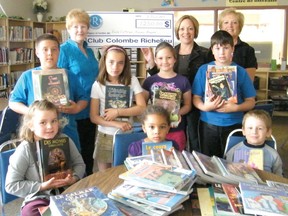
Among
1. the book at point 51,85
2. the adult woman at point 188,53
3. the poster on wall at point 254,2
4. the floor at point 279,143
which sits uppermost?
the poster on wall at point 254,2

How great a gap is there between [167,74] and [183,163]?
3.62 feet

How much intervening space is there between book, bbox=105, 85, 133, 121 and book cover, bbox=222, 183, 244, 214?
3.79 feet

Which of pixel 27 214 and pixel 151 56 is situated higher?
pixel 151 56

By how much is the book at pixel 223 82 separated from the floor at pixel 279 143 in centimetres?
190

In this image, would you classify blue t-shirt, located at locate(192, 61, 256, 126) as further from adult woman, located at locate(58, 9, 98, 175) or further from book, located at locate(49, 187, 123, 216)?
book, located at locate(49, 187, 123, 216)

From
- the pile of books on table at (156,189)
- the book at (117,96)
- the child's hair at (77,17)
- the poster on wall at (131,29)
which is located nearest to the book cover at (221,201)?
the pile of books on table at (156,189)

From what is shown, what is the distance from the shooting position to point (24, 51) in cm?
675

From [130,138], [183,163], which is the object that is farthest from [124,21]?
[183,163]

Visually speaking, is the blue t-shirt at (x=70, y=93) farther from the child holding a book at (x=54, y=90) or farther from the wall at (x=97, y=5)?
the wall at (x=97, y=5)

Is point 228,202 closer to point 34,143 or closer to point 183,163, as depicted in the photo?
point 183,163

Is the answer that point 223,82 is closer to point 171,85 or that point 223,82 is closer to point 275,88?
point 171,85

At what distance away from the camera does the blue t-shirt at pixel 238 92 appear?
2.49 meters

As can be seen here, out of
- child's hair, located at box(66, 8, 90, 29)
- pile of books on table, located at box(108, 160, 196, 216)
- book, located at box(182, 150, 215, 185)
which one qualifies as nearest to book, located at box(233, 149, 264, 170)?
book, located at box(182, 150, 215, 185)

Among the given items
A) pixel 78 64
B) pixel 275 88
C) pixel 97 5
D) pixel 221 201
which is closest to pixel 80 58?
Result: pixel 78 64
